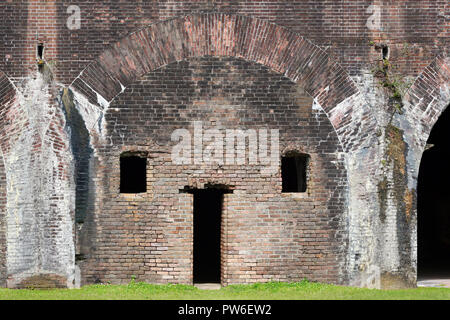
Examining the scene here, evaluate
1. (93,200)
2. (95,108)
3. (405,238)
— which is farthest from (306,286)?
(95,108)

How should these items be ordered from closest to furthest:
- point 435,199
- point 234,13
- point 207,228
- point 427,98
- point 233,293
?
1. point 233,293
2. point 234,13
3. point 427,98
4. point 207,228
5. point 435,199

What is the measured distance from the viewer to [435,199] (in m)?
16.4

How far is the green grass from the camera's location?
361 inches

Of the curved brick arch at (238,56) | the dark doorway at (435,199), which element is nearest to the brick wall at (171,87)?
the curved brick arch at (238,56)

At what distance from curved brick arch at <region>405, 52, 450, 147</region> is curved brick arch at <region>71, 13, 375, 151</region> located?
79 cm

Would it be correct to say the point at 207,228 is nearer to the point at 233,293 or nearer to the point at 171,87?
the point at 233,293

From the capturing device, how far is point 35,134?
33.1 ft

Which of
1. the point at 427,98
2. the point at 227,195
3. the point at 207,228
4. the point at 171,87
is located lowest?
the point at 207,228

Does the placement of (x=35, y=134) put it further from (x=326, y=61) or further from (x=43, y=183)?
(x=326, y=61)

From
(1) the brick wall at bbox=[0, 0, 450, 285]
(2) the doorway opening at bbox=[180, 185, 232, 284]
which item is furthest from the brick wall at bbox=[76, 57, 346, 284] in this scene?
(2) the doorway opening at bbox=[180, 185, 232, 284]

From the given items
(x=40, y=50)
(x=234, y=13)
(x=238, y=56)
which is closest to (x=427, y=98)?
(x=238, y=56)

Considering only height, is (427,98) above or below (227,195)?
above

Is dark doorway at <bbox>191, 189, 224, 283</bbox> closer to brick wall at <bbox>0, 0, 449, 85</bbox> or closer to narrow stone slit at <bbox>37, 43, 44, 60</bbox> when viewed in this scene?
brick wall at <bbox>0, 0, 449, 85</bbox>

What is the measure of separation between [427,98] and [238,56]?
333 centimetres
